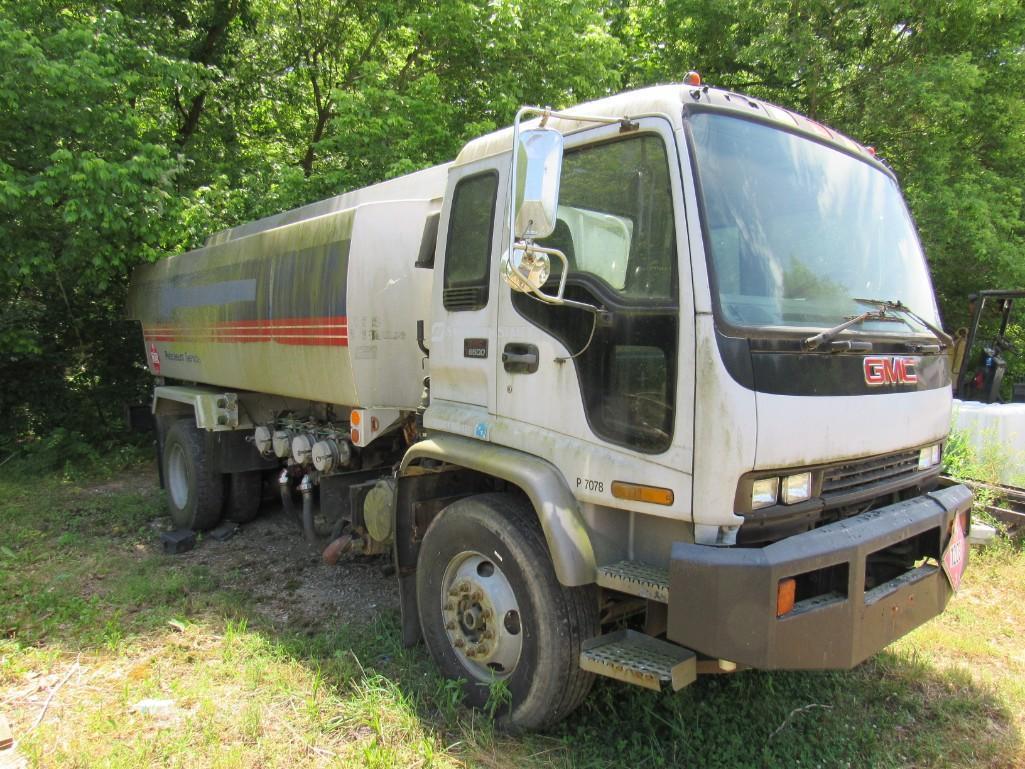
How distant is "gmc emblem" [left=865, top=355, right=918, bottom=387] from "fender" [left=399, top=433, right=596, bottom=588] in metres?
1.26

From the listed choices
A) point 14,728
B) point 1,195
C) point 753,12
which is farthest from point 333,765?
point 753,12

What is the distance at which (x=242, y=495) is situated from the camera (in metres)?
6.41

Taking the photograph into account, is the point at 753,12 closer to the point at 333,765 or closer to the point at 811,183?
the point at 811,183

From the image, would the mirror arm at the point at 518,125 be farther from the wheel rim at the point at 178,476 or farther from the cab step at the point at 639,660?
the wheel rim at the point at 178,476

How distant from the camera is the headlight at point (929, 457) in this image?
3166 mm

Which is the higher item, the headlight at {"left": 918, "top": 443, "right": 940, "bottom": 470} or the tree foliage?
the tree foliage

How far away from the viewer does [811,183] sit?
2.94 m

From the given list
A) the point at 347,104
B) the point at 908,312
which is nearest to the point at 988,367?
the point at 908,312

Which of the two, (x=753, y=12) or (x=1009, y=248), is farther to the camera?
(x=753, y=12)

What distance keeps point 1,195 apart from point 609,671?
7005 mm

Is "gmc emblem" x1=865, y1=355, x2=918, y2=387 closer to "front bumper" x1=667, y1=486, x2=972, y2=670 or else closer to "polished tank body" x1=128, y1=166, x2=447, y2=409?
"front bumper" x1=667, y1=486, x2=972, y2=670

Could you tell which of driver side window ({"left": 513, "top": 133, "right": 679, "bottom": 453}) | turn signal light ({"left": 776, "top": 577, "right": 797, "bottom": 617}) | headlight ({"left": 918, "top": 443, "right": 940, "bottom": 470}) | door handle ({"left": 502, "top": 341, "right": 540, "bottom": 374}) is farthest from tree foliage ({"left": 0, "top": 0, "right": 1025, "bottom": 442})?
turn signal light ({"left": 776, "top": 577, "right": 797, "bottom": 617})

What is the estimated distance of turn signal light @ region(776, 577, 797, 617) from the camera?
2268 millimetres

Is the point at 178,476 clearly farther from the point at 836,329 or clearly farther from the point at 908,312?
the point at 908,312
